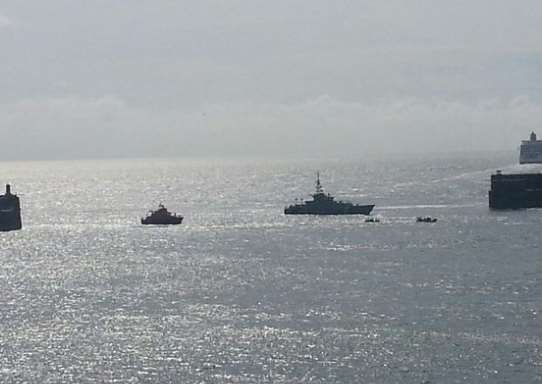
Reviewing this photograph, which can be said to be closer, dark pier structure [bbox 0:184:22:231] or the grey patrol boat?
dark pier structure [bbox 0:184:22:231]

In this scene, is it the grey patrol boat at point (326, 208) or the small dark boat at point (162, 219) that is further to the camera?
the grey patrol boat at point (326, 208)

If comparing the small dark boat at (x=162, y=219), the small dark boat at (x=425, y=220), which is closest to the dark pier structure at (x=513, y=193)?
the small dark boat at (x=425, y=220)

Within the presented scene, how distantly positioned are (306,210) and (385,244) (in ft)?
168

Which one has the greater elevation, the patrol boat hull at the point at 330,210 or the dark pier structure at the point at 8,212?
the dark pier structure at the point at 8,212

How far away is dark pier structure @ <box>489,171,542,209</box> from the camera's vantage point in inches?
6442

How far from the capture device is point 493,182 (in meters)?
165

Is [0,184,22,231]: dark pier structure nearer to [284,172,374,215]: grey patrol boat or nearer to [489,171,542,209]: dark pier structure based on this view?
[284,172,374,215]: grey patrol boat

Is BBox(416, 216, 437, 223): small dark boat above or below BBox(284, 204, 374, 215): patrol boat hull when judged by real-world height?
below

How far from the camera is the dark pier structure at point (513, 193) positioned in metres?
164

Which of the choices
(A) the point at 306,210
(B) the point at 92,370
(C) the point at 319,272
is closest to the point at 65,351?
(B) the point at 92,370

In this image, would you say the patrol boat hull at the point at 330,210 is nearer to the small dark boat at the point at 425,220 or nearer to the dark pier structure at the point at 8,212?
the small dark boat at the point at 425,220

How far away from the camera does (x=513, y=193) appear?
→ 165125 millimetres

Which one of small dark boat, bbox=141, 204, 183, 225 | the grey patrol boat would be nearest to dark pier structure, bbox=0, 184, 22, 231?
small dark boat, bbox=141, 204, 183, 225

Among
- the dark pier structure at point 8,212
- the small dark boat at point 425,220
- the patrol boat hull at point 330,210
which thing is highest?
the dark pier structure at point 8,212
